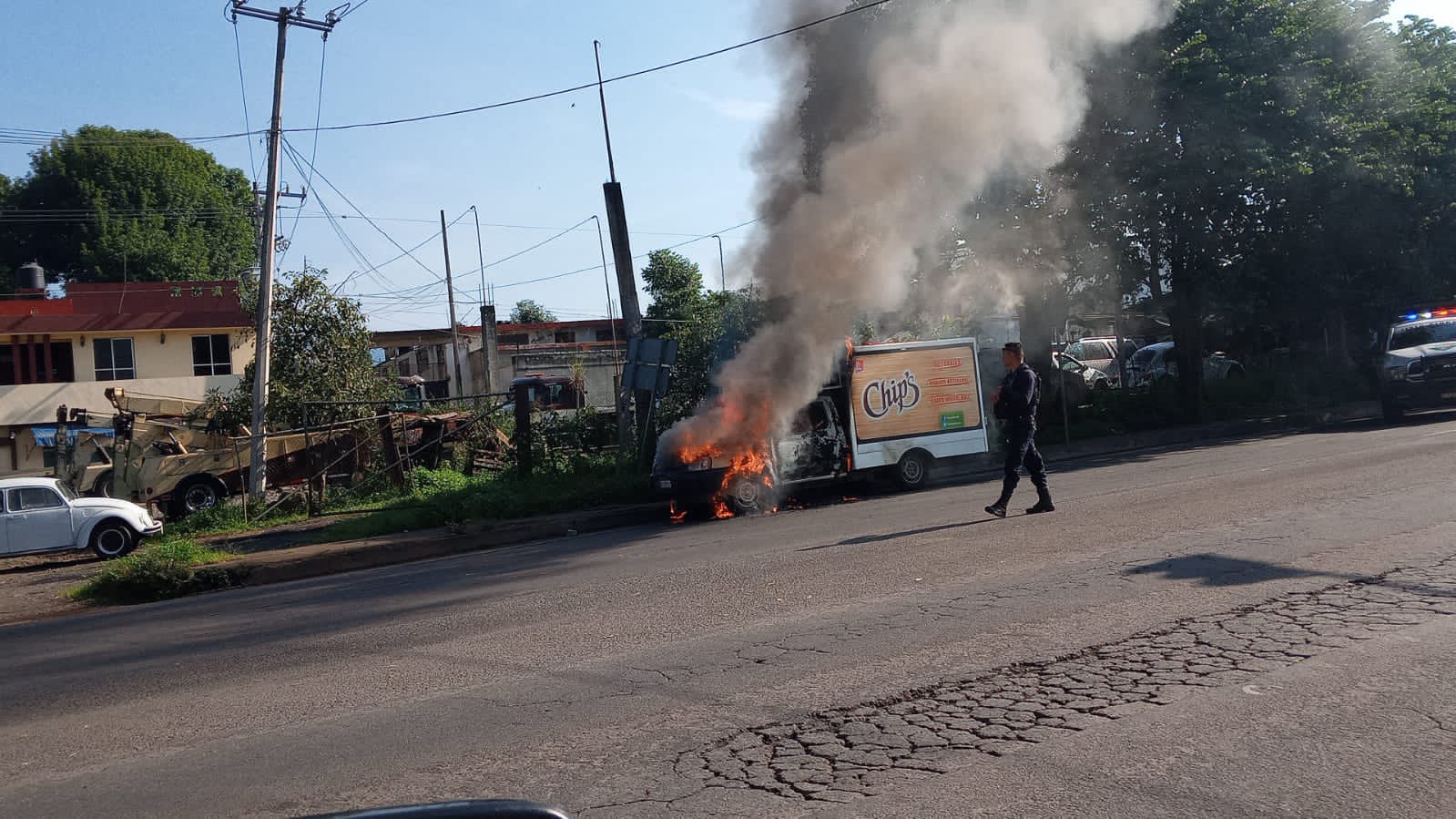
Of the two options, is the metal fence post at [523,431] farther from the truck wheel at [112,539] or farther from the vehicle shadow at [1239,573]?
the vehicle shadow at [1239,573]

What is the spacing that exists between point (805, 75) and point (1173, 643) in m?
12.8

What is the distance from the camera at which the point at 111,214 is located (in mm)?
48375

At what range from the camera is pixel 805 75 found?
54.9 ft

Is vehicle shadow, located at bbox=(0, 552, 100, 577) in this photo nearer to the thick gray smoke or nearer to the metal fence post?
the metal fence post

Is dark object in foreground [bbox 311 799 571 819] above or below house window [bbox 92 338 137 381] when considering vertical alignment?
below

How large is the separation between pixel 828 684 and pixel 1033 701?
40.2 inches

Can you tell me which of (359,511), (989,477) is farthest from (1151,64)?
(359,511)

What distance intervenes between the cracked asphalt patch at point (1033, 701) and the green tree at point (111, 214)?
5055 centimetres

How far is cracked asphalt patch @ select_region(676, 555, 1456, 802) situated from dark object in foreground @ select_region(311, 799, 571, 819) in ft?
8.11

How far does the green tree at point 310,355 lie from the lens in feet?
76.2

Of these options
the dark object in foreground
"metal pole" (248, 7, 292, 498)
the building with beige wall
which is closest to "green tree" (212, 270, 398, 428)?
"metal pole" (248, 7, 292, 498)

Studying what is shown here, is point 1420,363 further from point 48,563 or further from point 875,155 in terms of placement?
point 48,563

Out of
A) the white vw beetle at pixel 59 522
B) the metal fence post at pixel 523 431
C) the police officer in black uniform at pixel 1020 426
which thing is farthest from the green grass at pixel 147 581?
the police officer in black uniform at pixel 1020 426

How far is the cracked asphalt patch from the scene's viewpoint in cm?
423
